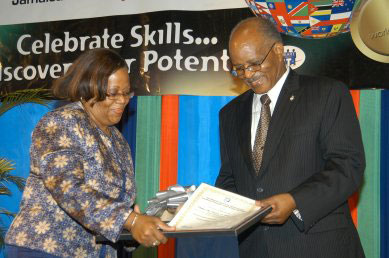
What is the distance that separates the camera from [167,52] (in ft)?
15.9

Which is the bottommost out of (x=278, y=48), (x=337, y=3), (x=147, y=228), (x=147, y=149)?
(x=147, y=228)

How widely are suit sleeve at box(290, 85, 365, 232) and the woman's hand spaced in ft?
2.04

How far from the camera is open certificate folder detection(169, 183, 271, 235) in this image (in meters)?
1.95

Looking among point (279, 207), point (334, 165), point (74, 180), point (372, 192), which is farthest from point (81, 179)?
point (372, 192)

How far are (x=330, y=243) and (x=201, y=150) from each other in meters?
2.38

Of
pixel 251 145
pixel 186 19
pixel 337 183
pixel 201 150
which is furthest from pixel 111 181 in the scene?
pixel 186 19

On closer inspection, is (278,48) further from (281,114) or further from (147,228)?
(147,228)

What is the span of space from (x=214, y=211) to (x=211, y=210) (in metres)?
0.01

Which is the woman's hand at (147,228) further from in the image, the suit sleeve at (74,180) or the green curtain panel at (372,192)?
the green curtain panel at (372,192)

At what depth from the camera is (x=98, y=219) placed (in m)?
2.17

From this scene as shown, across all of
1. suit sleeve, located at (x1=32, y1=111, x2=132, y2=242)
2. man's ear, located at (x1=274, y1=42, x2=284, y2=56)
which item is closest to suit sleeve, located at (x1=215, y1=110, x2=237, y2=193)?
man's ear, located at (x1=274, y1=42, x2=284, y2=56)

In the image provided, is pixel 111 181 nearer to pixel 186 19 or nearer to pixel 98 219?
pixel 98 219

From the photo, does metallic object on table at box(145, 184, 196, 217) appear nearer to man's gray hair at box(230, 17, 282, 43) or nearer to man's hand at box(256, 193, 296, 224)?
man's hand at box(256, 193, 296, 224)

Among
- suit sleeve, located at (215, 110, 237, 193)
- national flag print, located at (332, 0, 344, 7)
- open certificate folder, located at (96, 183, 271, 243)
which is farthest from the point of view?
national flag print, located at (332, 0, 344, 7)
